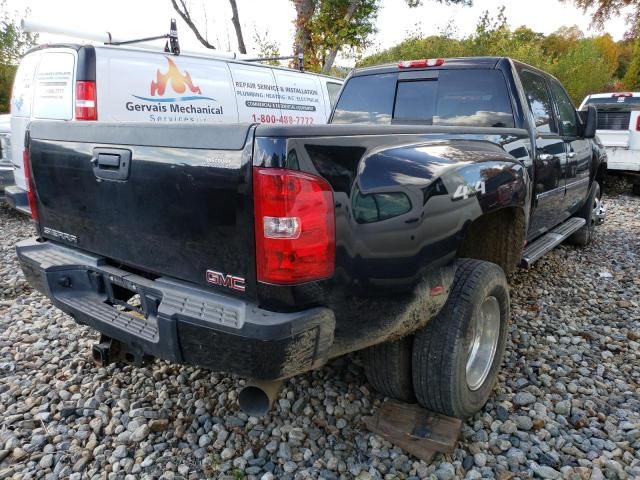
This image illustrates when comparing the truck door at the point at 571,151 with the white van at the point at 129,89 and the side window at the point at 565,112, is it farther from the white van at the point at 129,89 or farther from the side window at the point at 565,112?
the white van at the point at 129,89

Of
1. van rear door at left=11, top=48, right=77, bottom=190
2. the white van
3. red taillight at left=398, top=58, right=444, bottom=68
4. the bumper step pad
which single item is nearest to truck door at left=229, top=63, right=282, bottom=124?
the white van

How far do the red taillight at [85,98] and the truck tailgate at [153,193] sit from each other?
3091 millimetres

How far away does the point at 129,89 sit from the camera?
5680mm

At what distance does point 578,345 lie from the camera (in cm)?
333

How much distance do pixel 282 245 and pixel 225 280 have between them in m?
0.31

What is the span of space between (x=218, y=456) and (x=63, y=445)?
78 centimetres

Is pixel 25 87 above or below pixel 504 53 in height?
below

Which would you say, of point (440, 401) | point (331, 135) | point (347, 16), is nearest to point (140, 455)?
point (440, 401)

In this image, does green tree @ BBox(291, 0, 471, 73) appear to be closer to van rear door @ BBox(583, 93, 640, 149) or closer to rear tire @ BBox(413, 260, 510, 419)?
van rear door @ BBox(583, 93, 640, 149)

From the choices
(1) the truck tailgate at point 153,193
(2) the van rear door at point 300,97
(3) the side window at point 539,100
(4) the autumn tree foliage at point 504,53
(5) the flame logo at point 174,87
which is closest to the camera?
(1) the truck tailgate at point 153,193

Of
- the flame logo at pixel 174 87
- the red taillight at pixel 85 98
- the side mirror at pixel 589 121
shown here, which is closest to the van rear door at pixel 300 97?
the flame logo at pixel 174 87

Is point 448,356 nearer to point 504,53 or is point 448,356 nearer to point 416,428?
point 416,428

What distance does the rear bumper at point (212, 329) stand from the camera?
1648 mm

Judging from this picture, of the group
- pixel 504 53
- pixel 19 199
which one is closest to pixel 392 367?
pixel 19 199
